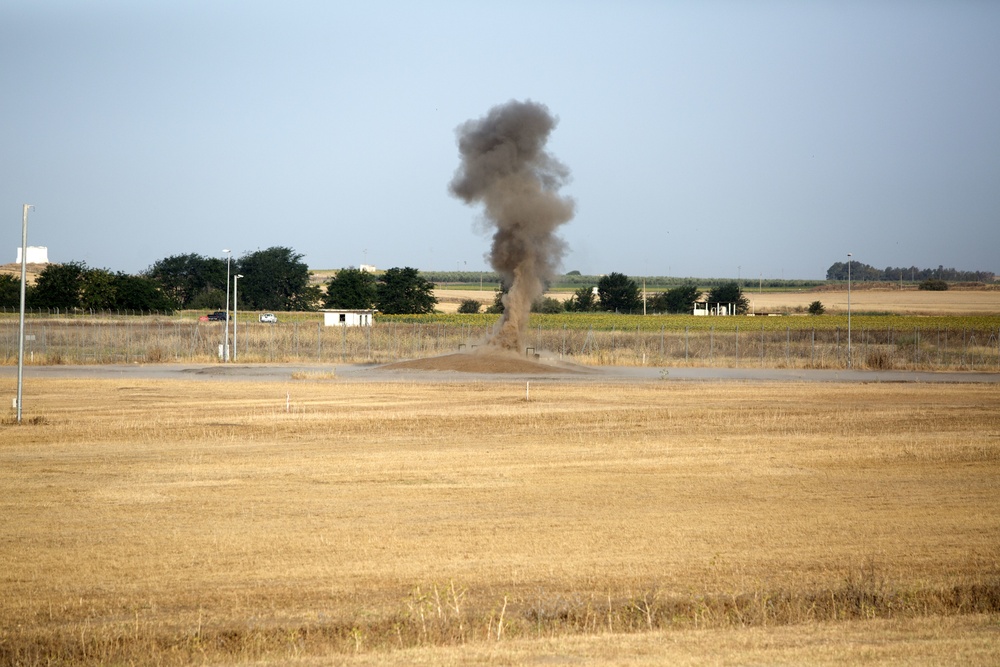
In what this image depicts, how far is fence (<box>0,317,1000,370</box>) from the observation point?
6247cm

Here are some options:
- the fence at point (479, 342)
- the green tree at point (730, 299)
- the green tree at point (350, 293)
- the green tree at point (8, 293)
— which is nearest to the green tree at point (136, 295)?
the green tree at point (8, 293)

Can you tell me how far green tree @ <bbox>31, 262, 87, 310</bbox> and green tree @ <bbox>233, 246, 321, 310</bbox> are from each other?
119 feet

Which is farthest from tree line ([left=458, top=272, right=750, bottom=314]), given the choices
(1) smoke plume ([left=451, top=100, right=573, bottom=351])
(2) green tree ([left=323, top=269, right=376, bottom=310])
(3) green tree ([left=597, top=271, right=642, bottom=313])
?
(1) smoke plume ([left=451, top=100, right=573, bottom=351])

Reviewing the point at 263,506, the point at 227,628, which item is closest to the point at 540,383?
the point at 263,506

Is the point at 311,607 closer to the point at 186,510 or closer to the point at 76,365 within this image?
the point at 186,510

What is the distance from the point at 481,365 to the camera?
52562 mm

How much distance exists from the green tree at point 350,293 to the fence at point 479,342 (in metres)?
37.9

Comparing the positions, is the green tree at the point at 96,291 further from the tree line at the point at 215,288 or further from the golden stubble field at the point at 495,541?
the golden stubble field at the point at 495,541

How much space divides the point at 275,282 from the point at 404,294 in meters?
33.3

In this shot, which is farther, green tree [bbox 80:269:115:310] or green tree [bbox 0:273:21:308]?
green tree [bbox 0:273:21:308]

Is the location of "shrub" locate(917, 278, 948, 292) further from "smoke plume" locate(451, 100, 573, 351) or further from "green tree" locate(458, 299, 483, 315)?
"smoke plume" locate(451, 100, 573, 351)

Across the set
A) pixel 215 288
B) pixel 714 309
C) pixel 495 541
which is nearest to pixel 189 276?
pixel 215 288

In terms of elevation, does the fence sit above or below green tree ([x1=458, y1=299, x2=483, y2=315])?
below

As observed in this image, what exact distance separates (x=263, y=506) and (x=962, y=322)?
3991 inches
